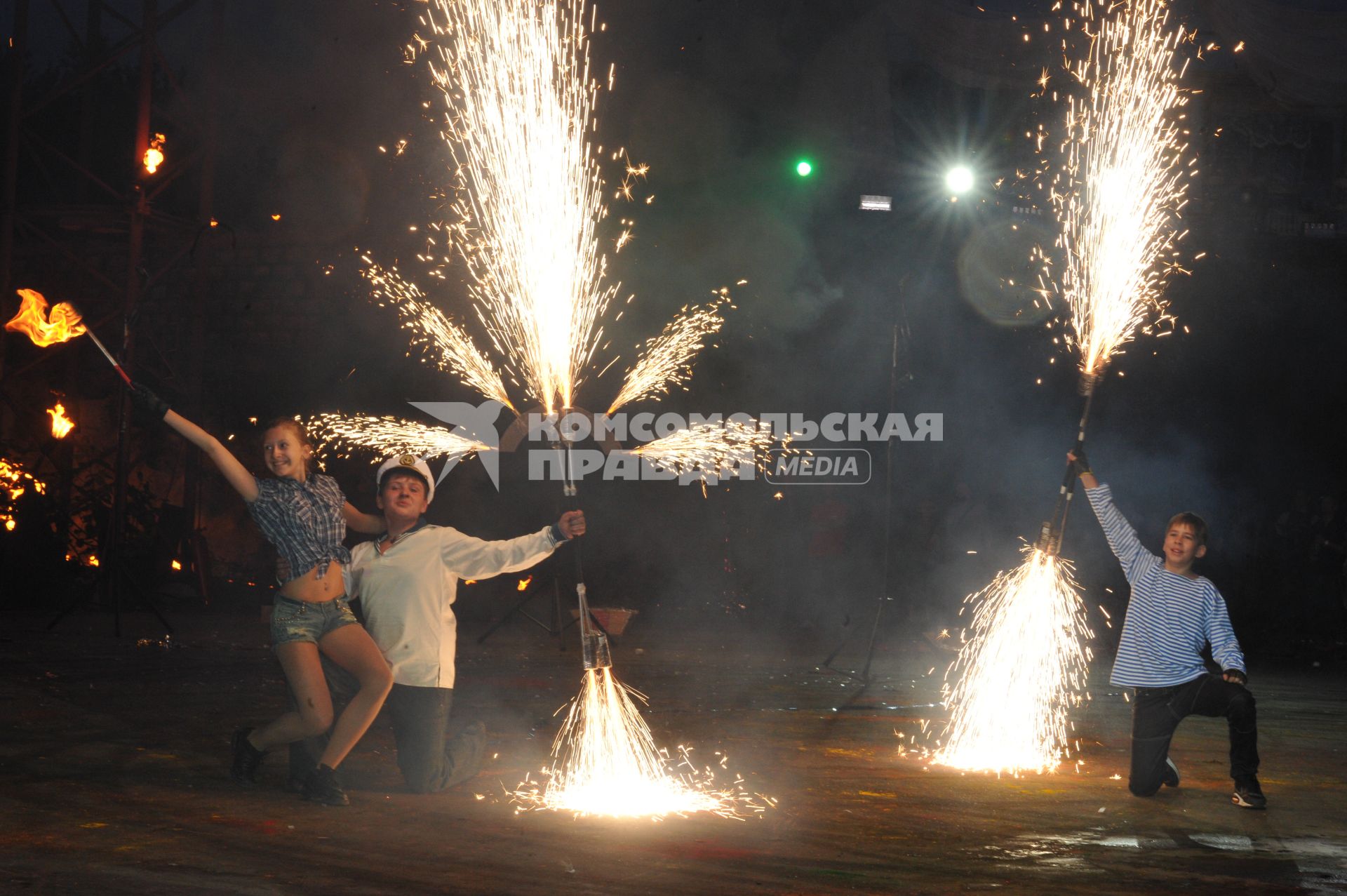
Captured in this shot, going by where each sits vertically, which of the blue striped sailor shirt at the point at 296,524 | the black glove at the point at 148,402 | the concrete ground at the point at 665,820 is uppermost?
the black glove at the point at 148,402

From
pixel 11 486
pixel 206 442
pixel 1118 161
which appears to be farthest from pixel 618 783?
pixel 11 486

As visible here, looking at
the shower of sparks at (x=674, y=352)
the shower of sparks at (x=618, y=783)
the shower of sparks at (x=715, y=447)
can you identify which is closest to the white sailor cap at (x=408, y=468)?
the shower of sparks at (x=618, y=783)

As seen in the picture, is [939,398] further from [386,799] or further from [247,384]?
[386,799]

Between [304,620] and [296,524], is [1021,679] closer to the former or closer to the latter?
[304,620]

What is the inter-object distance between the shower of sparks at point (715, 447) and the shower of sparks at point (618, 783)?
8.56 m

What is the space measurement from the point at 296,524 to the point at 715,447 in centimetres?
1037

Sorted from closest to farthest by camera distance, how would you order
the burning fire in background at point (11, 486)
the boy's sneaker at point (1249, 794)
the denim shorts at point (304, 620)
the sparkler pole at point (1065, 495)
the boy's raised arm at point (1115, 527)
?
the denim shorts at point (304, 620)
the boy's sneaker at point (1249, 794)
the boy's raised arm at point (1115, 527)
the sparkler pole at point (1065, 495)
the burning fire in background at point (11, 486)

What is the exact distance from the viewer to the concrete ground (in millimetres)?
4605

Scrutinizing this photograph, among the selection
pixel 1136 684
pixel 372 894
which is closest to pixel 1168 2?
pixel 1136 684

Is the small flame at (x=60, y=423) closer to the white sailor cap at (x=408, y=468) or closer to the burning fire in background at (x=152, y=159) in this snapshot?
the burning fire in background at (x=152, y=159)

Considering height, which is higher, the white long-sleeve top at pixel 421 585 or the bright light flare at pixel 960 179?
the bright light flare at pixel 960 179

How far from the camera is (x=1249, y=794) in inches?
240

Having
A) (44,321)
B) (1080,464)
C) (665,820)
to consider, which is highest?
(44,321)

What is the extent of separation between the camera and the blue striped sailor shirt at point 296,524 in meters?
5.80
